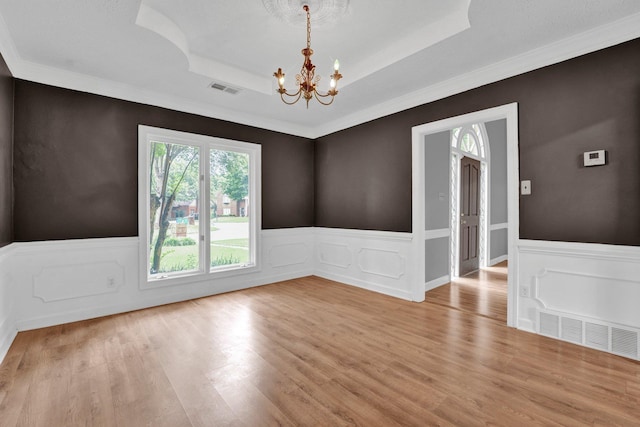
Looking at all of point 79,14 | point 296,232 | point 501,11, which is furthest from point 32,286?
point 501,11

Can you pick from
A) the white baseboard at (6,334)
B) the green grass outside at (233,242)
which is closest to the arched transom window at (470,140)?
the green grass outside at (233,242)

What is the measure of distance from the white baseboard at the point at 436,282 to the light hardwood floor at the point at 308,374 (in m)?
1.15

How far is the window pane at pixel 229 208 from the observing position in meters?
4.56

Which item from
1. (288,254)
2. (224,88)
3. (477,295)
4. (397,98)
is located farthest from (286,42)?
(477,295)

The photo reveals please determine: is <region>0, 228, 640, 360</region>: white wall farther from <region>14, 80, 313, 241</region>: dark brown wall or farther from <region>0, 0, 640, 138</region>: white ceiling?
<region>0, 0, 640, 138</region>: white ceiling

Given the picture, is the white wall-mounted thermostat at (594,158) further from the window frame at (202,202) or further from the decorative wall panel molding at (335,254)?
the window frame at (202,202)

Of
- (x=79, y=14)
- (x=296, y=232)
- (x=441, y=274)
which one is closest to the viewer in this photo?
(x=79, y=14)

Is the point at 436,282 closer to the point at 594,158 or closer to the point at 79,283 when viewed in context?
the point at 594,158

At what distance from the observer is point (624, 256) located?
253 centimetres

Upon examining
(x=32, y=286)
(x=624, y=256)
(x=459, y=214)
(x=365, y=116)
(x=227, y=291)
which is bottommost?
(x=227, y=291)

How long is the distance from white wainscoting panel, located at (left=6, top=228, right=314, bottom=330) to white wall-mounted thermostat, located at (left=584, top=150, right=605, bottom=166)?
186 inches

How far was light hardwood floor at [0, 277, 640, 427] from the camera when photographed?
183 cm

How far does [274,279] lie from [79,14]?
4.10 meters

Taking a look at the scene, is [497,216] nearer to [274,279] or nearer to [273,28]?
[274,279]
